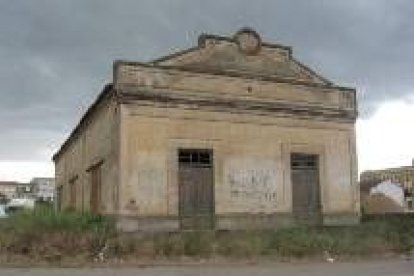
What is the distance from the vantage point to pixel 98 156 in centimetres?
2811

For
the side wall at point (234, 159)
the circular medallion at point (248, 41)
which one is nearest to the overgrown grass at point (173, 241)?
the side wall at point (234, 159)

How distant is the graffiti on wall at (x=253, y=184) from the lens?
26.3 metres

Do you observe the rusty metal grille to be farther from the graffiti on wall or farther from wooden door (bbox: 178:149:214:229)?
the graffiti on wall

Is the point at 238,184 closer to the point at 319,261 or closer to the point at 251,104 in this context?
the point at 251,104

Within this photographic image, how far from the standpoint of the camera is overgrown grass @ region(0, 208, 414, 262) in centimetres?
1986

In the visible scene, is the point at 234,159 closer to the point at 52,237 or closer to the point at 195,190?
the point at 195,190

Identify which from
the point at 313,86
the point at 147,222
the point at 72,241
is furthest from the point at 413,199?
the point at 72,241

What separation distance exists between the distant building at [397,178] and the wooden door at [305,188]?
30.7 meters

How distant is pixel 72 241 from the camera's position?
2008cm

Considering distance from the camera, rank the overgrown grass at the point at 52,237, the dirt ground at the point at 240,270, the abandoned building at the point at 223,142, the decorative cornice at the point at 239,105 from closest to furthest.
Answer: the dirt ground at the point at 240,270 < the overgrown grass at the point at 52,237 < the abandoned building at the point at 223,142 < the decorative cornice at the point at 239,105

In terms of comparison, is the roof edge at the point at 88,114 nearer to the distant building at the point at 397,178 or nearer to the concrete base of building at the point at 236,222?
the concrete base of building at the point at 236,222

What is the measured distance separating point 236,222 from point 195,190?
6.57 feet

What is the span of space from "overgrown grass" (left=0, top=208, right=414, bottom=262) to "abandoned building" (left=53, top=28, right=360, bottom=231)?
2298 millimetres

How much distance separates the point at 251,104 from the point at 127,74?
5130mm
